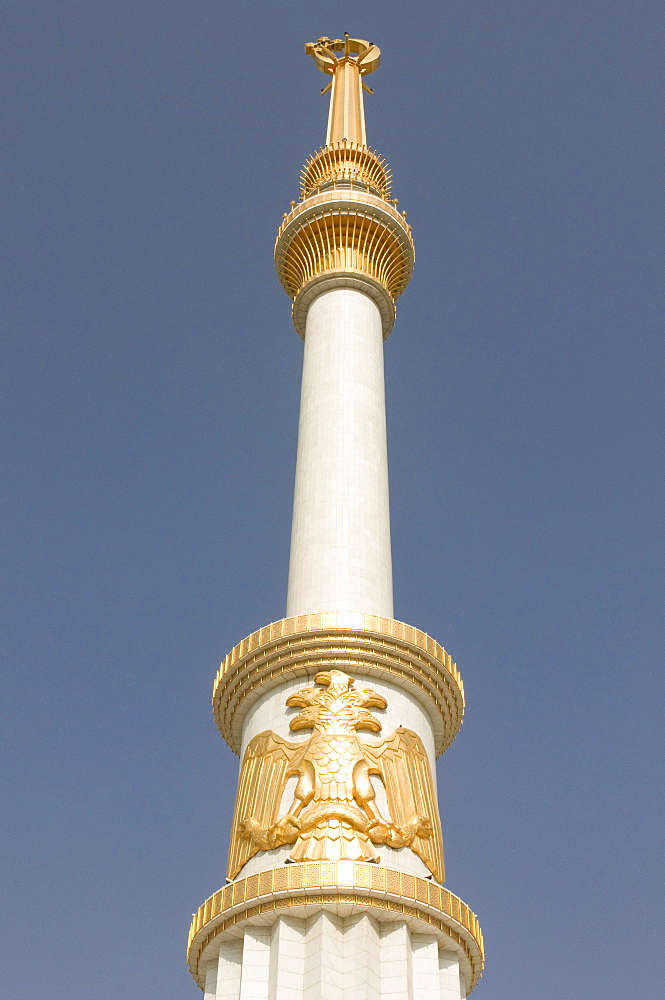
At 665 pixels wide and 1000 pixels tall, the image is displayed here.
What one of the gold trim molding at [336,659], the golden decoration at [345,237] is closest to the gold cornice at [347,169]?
the golden decoration at [345,237]

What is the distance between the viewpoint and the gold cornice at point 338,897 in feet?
71.4

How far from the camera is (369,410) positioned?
106 feet

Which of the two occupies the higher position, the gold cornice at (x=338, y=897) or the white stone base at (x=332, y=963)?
the gold cornice at (x=338, y=897)

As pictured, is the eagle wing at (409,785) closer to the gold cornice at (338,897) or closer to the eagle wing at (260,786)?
the gold cornice at (338,897)

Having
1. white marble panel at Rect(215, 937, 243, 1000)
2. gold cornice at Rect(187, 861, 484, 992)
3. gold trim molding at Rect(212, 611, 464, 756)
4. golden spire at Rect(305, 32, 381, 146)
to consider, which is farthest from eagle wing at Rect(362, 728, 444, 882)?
golden spire at Rect(305, 32, 381, 146)

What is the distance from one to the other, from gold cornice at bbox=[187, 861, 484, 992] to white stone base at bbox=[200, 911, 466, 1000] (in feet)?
1.09

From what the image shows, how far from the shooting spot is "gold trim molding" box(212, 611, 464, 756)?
1024 inches

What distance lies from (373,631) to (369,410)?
8298 millimetres

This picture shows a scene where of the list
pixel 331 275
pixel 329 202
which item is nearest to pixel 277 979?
pixel 331 275

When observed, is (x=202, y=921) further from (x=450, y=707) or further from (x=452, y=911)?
(x=450, y=707)

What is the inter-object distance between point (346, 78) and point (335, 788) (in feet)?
101

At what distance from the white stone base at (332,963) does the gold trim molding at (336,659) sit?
578 cm

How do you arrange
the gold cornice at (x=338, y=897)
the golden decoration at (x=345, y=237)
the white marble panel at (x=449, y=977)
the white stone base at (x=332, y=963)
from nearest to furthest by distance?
the white stone base at (x=332, y=963)
the gold cornice at (x=338, y=897)
the white marble panel at (x=449, y=977)
the golden decoration at (x=345, y=237)

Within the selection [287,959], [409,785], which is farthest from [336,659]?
[287,959]
